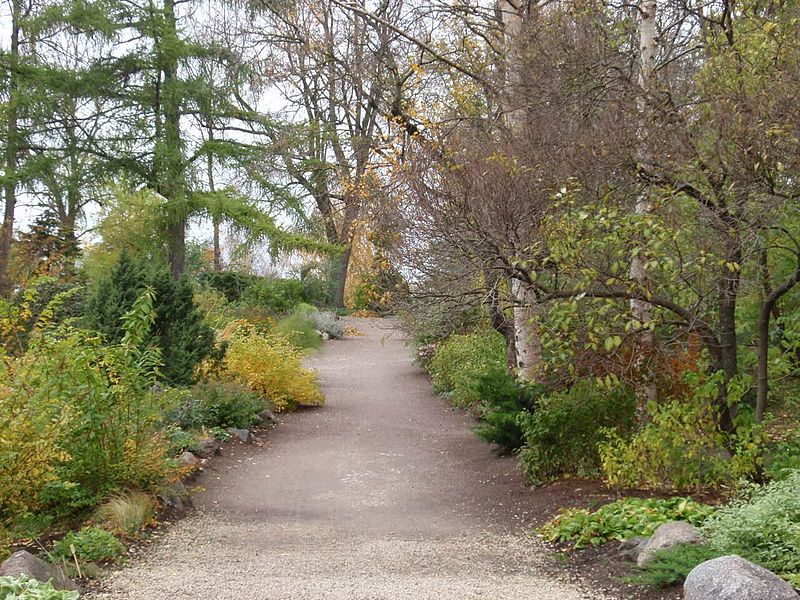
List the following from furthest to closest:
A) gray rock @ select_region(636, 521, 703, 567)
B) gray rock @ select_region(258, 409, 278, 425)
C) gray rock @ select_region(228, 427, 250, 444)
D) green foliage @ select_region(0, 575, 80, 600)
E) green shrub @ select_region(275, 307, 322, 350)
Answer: green shrub @ select_region(275, 307, 322, 350), gray rock @ select_region(258, 409, 278, 425), gray rock @ select_region(228, 427, 250, 444), gray rock @ select_region(636, 521, 703, 567), green foliage @ select_region(0, 575, 80, 600)

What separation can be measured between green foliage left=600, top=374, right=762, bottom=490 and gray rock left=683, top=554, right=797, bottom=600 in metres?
2.45

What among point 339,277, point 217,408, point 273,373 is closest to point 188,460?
point 217,408

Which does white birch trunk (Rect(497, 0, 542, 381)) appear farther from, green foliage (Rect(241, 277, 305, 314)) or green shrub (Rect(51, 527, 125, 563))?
green foliage (Rect(241, 277, 305, 314))

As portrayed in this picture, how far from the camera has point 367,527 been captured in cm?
634

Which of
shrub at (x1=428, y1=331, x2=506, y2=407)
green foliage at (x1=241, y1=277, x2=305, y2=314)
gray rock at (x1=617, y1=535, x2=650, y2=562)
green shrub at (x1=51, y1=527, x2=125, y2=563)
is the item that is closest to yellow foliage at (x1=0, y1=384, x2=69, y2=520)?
green shrub at (x1=51, y1=527, x2=125, y2=563)

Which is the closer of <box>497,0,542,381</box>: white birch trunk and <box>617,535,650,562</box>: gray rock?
<box>617,535,650,562</box>: gray rock

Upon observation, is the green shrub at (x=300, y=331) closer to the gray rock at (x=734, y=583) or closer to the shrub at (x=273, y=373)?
the shrub at (x=273, y=373)

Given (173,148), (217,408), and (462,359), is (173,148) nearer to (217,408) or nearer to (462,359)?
(462,359)

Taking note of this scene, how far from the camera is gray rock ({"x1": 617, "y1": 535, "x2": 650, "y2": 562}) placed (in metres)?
4.80

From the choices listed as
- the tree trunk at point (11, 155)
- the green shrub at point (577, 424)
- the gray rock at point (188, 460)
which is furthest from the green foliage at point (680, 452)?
the tree trunk at point (11, 155)

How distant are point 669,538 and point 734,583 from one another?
119cm

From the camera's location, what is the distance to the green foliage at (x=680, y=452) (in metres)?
6.04

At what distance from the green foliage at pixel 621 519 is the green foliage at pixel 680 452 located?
48cm

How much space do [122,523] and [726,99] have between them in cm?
547
